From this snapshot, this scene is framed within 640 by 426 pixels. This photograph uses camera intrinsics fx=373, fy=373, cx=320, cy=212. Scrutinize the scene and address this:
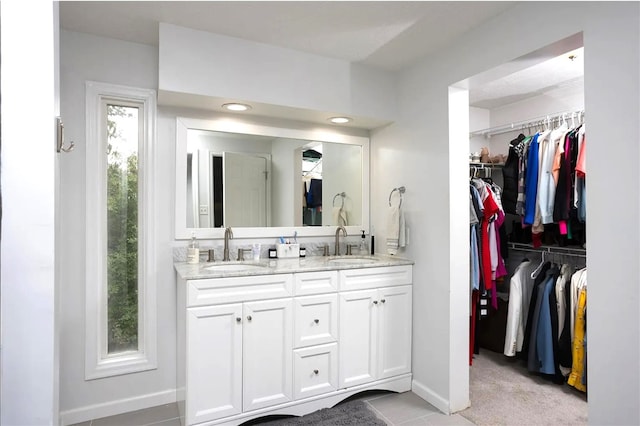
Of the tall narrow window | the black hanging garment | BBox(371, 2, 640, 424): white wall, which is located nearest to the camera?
BBox(371, 2, 640, 424): white wall

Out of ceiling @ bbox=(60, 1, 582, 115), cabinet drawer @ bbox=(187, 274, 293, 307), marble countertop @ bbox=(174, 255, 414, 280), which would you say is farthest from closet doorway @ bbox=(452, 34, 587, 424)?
cabinet drawer @ bbox=(187, 274, 293, 307)

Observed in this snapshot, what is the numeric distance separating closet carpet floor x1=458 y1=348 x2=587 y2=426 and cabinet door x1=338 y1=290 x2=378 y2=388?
67cm

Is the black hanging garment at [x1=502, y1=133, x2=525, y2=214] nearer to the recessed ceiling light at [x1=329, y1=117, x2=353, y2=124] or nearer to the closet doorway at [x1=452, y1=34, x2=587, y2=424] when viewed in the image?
the closet doorway at [x1=452, y1=34, x2=587, y2=424]

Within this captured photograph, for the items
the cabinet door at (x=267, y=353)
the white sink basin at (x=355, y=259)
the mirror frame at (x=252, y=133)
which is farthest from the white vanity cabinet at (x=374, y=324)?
the mirror frame at (x=252, y=133)

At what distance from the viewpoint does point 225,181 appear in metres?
2.78

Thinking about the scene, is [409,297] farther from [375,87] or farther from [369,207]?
[375,87]

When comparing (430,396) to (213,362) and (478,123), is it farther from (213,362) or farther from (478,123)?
(478,123)

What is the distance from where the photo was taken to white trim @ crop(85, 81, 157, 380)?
2359mm

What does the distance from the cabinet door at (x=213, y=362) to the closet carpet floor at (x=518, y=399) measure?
1473mm

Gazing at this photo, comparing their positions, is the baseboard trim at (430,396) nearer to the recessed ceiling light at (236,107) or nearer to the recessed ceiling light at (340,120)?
the recessed ceiling light at (340,120)

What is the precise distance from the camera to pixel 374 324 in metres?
2.58
